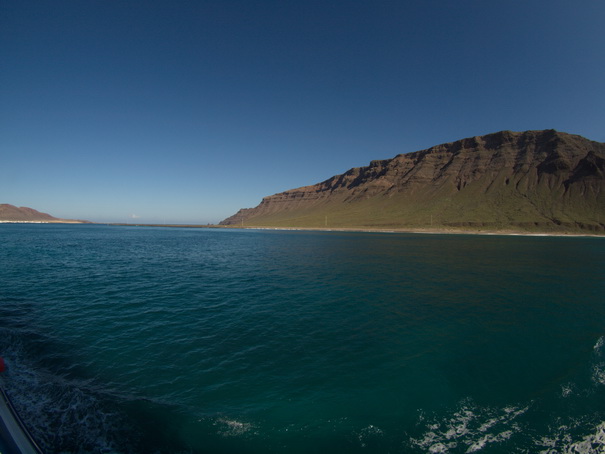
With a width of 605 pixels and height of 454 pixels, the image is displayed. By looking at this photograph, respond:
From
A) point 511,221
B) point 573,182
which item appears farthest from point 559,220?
point 573,182

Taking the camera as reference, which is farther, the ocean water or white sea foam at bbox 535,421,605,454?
the ocean water

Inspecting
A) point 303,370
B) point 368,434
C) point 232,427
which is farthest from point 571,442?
point 232,427

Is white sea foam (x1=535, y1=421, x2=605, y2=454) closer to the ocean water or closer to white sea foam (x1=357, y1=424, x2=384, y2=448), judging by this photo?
the ocean water

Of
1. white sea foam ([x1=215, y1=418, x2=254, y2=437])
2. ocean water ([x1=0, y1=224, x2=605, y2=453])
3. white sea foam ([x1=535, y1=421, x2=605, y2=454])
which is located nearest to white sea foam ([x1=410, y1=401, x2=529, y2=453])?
ocean water ([x1=0, y1=224, x2=605, y2=453])

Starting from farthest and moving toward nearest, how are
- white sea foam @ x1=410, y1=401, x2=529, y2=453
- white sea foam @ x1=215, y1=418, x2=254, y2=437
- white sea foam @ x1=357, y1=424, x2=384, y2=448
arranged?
white sea foam @ x1=215, y1=418, x2=254, y2=437 → white sea foam @ x1=357, y1=424, x2=384, y2=448 → white sea foam @ x1=410, y1=401, x2=529, y2=453

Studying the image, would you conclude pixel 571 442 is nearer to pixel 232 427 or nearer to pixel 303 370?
pixel 303 370

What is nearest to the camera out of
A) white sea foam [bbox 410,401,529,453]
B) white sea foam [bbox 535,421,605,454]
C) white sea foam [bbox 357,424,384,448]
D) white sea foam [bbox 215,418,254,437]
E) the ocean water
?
white sea foam [bbox 535,421,605,454]

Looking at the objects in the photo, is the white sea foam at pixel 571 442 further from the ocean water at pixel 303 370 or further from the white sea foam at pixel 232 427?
the white sea foam at pixel 232 427

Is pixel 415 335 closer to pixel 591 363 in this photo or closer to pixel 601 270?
pixel 591 363
